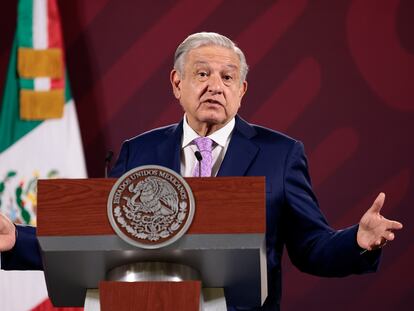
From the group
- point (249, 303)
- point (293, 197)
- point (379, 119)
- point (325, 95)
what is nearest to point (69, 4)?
point (325, 95)

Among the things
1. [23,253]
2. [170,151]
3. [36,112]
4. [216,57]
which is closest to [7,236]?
[23,253]

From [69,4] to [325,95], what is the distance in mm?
1355

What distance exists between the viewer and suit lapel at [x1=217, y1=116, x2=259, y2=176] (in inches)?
105

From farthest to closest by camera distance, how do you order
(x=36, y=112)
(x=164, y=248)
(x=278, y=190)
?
(x=36, y=112) < (x=278, y=190) < (x=164, y=248)

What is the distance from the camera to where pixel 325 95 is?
15.1 feet

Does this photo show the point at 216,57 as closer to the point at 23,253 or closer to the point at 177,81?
the point at 177,81

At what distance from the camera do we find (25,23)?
446cm

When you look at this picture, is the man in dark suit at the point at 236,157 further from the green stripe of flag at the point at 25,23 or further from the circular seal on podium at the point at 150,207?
the green stripe of flag at the point at 25,23

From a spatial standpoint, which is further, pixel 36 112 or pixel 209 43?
pixel 36 112

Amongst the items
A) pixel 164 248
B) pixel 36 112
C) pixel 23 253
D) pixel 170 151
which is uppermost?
pixel 164 248

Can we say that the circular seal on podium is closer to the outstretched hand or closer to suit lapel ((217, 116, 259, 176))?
the outstretched hand

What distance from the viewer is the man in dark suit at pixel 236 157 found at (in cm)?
251

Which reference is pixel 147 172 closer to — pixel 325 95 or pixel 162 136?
pixel 162 136

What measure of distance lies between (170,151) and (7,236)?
62 cm
